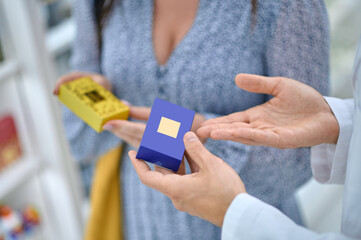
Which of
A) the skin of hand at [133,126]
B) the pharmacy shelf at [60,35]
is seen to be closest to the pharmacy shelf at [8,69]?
the pharmacy shelf at [60,35]

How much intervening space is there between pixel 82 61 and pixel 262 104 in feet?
1.04

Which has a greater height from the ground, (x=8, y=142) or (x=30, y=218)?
(x=8, y=142)

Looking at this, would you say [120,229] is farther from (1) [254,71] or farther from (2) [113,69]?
(1) [254,71]

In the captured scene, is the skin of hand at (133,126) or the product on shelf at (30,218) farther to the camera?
the product on shelf at (30,218)

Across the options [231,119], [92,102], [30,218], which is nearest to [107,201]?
[92,102]

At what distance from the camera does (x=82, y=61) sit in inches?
22.4

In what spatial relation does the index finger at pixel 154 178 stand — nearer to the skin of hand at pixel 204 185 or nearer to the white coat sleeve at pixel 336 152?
the skin of hand at pixel 204 185

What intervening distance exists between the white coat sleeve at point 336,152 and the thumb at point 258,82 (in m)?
0.06

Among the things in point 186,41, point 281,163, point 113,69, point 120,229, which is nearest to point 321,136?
point 281,163

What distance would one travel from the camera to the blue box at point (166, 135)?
36 centimetres

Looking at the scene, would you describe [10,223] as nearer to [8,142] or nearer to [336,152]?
[8,142]

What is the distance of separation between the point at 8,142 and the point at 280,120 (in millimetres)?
791

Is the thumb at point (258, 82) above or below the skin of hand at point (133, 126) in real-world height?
above

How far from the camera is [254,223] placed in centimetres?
32
